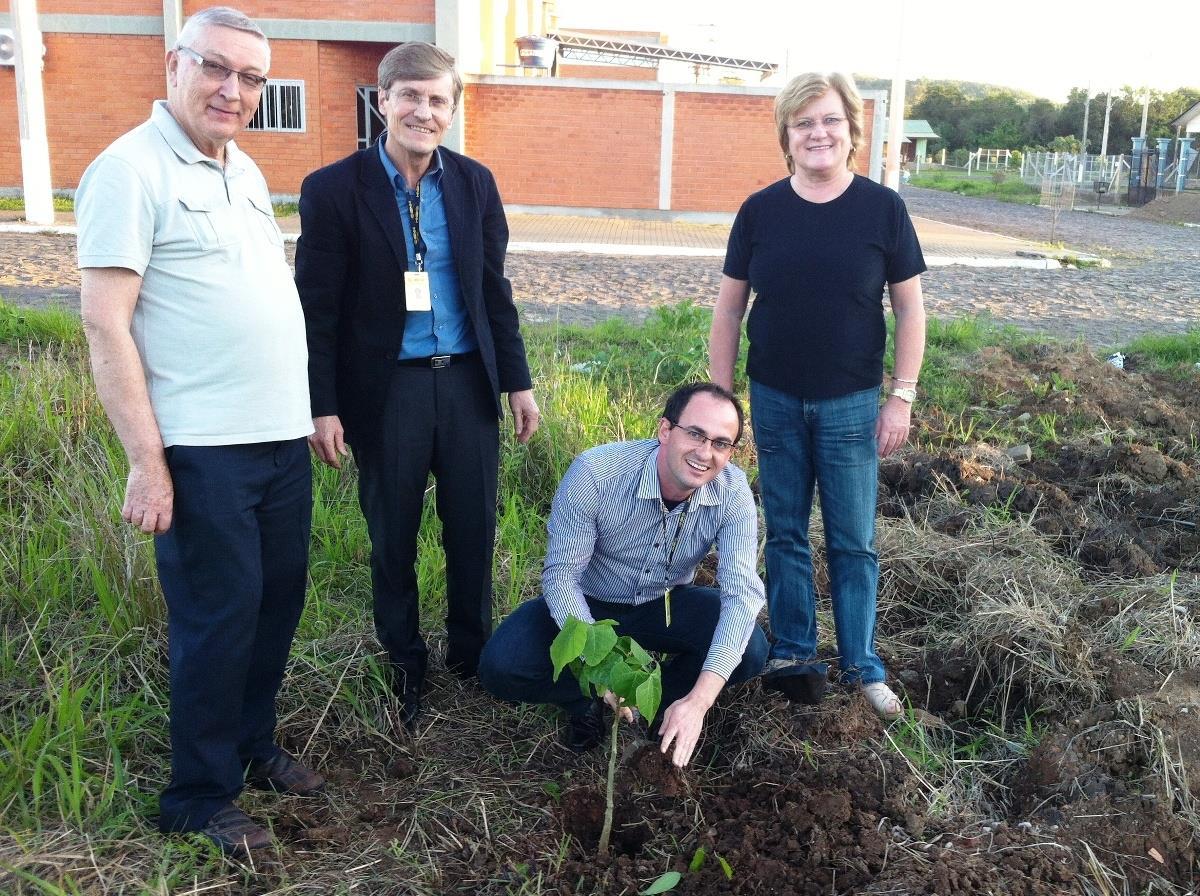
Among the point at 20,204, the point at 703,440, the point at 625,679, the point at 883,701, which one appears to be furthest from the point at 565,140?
the point at 625,679

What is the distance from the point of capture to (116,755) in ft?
9.52

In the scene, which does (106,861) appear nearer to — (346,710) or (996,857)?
(346,710)

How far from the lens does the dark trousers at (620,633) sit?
3.29 metres

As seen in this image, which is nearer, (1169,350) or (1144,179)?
(1169,350)

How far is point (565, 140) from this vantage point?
2191 centimetres

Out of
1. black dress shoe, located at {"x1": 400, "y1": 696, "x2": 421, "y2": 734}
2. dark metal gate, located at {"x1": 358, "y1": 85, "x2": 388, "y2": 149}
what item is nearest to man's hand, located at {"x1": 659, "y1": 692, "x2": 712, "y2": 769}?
black dress shoe, located at {"x1": 400, "y1": 696, "x2": 421, "y2": 734}

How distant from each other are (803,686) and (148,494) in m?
1.92

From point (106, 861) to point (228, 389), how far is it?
1107 mm

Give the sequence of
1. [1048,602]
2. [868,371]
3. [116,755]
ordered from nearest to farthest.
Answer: [116,755], [868,371], [1048,602]

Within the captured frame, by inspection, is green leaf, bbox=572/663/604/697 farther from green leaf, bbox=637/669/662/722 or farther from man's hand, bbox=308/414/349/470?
man's hand, bbox=308/414/349/470

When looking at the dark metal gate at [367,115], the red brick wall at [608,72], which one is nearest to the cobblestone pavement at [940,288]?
the dark metal gate at [367,115]

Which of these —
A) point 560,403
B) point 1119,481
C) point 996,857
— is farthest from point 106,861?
point 1119,481

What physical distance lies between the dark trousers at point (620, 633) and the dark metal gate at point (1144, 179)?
3500 centimetres

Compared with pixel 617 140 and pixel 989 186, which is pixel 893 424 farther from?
pixel 989 186
